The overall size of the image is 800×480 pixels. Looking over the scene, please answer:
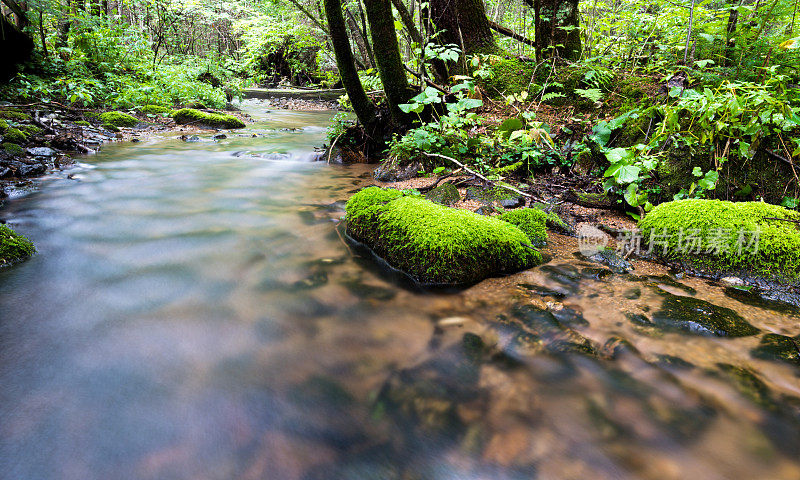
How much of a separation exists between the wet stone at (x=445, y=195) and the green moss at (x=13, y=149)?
A: 6527 millimetres

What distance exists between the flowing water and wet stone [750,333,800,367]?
0.04 feet

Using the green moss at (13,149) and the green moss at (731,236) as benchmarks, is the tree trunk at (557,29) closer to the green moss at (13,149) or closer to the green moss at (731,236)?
the green moss at (731,236)

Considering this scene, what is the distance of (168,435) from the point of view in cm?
182

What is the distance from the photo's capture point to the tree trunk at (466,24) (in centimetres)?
627

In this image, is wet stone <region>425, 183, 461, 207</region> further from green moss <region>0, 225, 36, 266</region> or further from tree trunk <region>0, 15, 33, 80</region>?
tree trunk <region>0, 15, 33, 80</region>

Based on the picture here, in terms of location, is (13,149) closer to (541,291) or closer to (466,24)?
(466,24)

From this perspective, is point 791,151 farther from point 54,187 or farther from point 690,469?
point 54,187

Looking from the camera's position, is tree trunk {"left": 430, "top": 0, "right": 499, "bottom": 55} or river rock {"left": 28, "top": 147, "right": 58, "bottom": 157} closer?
tree trunk {"left": 430, "top": 0, "right": 499, "bottom": 55}

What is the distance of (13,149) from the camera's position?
241 inches

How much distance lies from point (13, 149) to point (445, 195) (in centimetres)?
682

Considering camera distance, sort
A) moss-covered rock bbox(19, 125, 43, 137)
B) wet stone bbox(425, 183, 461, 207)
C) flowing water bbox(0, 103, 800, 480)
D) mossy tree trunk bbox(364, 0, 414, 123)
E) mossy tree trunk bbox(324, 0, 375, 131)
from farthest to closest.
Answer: moss-covered rock bbox(19, 125, 43, 137) → mossy tree trunk bbox(324, 0, 375, 131) → mossy tree trunk bbox(364, 0, 414, 123) → wet stone bbox(425, 183, 461, 207) → flowing water bbox(0, 103, 800, 480)

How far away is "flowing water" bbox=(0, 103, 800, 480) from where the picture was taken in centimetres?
170

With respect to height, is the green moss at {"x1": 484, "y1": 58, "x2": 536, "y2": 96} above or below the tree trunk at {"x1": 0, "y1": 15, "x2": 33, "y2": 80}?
below

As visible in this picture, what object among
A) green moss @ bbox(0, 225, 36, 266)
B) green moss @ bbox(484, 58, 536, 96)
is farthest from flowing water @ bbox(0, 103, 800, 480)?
green moss @ bbox(484, 58, 536, 96)
